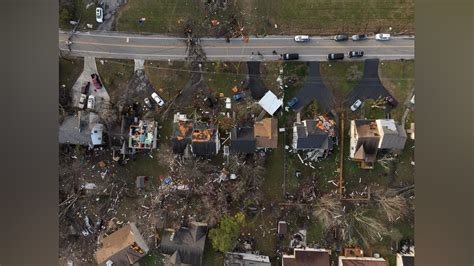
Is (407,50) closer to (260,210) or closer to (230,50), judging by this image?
(230,50)

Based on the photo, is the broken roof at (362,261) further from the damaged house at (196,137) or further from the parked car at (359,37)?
the parked car at (359,37)

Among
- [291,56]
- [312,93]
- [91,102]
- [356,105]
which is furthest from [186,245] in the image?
[356,105]

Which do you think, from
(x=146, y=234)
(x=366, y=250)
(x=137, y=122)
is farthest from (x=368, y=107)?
(x=146, y=234)

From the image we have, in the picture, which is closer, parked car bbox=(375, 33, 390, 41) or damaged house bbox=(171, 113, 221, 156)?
damaged house bbox=(171, 113, 221, 156)

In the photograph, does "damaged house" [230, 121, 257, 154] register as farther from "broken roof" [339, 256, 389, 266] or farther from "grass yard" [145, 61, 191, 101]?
"broken roof" [339, 256, 389, 266]

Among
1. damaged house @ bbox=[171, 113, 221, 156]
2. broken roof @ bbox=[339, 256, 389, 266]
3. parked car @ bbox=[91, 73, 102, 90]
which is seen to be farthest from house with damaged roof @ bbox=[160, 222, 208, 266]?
parked car @ bbox=[91, 73, 102, 90]
